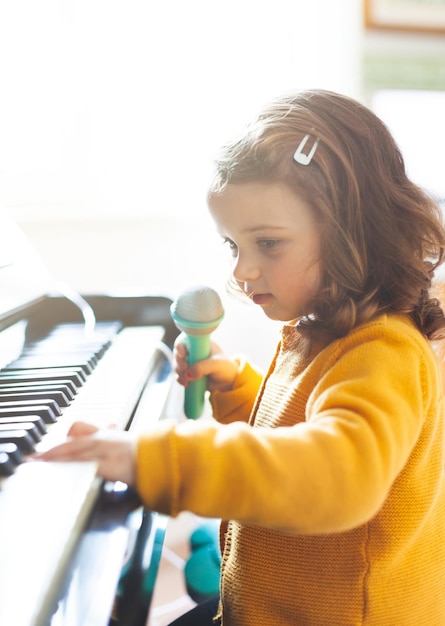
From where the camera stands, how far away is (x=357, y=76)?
173 cm

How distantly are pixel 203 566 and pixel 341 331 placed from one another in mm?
771

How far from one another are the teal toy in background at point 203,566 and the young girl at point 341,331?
1.39 feet

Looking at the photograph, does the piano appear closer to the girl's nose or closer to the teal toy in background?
the girl's nose

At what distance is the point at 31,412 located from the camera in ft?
2.35

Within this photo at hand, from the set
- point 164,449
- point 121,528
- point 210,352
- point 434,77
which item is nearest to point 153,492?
point 164,449

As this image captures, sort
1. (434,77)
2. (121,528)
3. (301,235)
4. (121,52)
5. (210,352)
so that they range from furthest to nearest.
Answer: (434,77) → (121,52) → (210,352) → (301,235) → (121,528)

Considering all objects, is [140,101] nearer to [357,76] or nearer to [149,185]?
[149,185]

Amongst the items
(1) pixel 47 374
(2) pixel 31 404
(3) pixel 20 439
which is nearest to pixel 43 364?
(1) pixel 47 374

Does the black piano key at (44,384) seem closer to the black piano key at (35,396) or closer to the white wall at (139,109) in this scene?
the black piano key at (35,396)

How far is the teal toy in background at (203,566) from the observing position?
123 cm

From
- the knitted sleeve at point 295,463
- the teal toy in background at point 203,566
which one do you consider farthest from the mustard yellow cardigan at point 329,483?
the teal toy in background at point 203,566

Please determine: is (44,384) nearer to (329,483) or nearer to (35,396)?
(35,396)

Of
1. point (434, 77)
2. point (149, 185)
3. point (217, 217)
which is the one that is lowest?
point (149, 185)

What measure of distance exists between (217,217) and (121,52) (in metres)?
1.11
